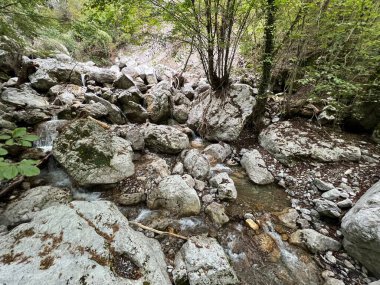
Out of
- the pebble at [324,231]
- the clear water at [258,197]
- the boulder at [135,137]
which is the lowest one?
the clear water at [258,197]

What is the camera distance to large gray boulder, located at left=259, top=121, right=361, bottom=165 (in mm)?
3869

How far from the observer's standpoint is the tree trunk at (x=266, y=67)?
3781 mm

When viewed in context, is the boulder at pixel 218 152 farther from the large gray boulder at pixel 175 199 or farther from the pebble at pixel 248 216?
the pebble at pixel 248 216

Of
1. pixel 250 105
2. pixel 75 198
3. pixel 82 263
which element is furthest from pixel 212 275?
pixel 250 105

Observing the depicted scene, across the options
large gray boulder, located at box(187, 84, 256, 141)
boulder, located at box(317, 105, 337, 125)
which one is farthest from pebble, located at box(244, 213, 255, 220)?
boulder, located at box(317, 105, 337, 125)

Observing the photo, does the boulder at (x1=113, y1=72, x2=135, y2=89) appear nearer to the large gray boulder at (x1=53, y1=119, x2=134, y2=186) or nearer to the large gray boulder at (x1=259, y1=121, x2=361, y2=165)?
the large gray boulder at (x1=53, y1=119, x2=134, y2=186)

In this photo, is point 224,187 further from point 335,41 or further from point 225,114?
point 335,41

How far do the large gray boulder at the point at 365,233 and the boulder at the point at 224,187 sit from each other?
5.02 ft

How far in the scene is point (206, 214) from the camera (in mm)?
3049

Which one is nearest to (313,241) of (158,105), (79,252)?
(79,252)

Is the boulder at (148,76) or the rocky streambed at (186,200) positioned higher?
the boulder at (148,76)

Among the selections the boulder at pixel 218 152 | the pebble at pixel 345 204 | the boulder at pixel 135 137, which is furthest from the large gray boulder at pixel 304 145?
the boulder at pixel 135 137

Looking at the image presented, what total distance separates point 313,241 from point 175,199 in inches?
78.0

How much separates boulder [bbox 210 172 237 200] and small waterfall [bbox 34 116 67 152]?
368 centimetres
